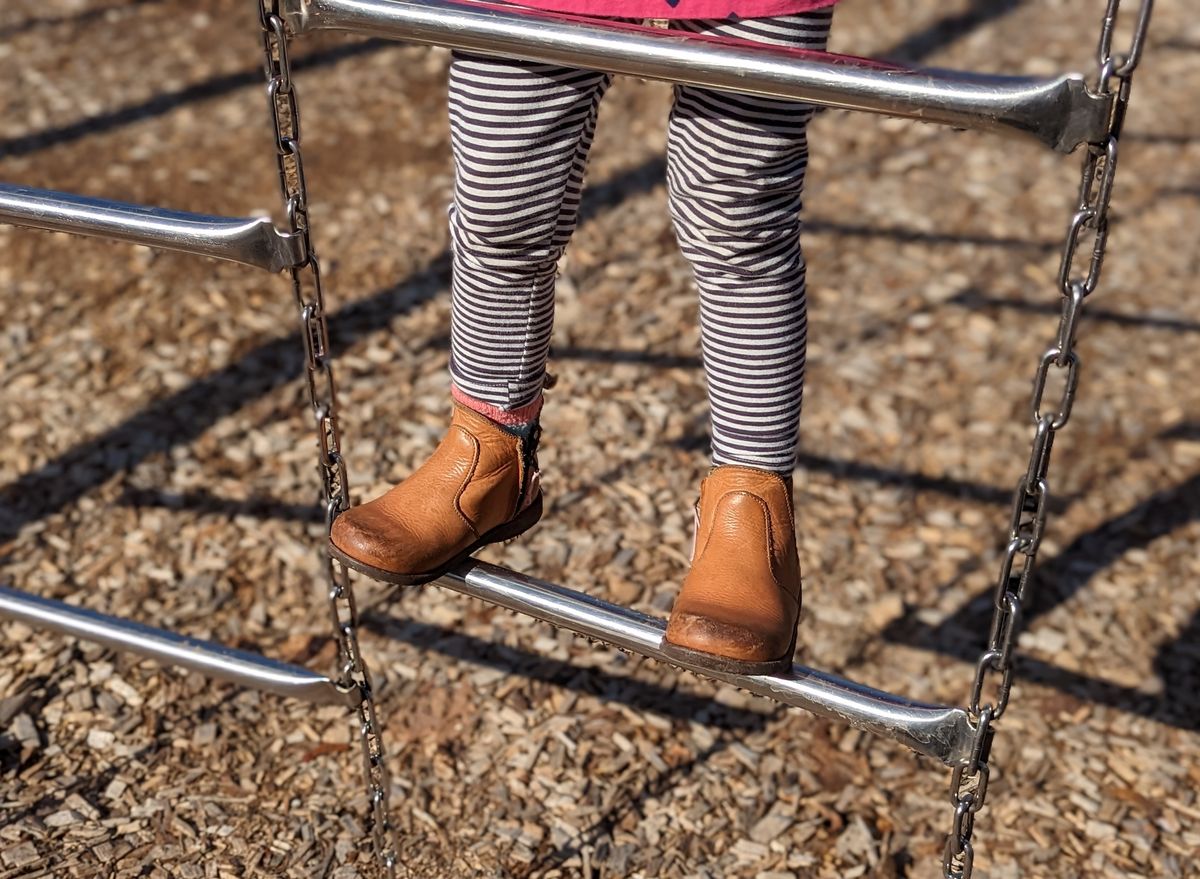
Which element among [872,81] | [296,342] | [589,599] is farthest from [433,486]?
[296,342]

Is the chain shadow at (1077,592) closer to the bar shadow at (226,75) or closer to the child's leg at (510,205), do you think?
the child's leg at (510,205)

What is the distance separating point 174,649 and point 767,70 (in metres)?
1.28

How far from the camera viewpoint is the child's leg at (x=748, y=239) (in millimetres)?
1518

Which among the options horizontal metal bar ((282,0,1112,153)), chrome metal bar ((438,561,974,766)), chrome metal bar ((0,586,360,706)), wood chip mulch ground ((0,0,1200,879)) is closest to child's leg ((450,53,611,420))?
horizontal metal bar ((282,0,1112,153))

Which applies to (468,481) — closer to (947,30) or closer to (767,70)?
(767,70)

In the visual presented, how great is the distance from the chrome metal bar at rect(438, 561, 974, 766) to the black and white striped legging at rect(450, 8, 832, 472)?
252mm

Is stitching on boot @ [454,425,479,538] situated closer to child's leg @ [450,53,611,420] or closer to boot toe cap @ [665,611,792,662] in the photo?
child's leg @ [450,53,611,420]

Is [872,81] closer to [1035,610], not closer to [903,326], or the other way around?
[1035,610]

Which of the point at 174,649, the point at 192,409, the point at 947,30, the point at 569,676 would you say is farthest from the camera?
the point at 947,30

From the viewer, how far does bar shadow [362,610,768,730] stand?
245 centimetres

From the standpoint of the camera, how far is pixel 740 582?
5.24 ft

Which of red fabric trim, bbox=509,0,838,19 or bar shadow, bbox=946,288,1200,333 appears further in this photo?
bar shadow, bbox=946,288,1200,333

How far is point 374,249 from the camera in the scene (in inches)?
144

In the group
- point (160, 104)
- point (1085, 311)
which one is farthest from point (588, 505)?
point (160, 104)
